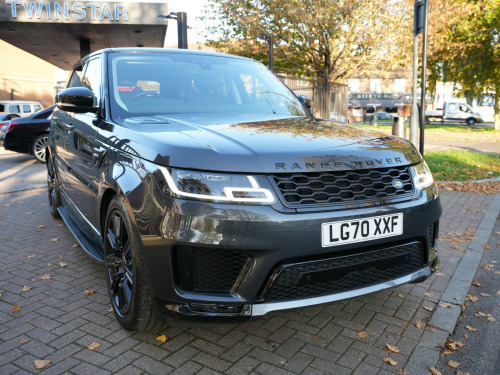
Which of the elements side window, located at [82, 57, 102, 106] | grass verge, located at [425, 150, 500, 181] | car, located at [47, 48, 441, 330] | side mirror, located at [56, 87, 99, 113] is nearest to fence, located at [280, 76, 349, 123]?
grass verge, located at [425, 150, 500, 181]

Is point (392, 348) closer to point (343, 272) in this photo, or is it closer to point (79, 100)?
point (343, 272)

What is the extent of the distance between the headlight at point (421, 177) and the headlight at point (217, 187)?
3.48ft

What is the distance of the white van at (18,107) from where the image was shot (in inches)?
822

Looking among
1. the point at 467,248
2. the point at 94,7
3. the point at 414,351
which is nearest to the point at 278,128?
the point at 414,351

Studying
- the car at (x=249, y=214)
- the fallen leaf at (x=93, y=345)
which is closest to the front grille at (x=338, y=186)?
the car at (x=249, y=214)

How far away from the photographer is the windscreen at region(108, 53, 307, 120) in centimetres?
341

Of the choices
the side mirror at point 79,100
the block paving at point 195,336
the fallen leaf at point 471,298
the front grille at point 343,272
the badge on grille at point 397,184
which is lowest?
the fallen leaf at point 471,298

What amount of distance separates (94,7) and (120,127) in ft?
44.0

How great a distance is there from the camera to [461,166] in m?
9.94

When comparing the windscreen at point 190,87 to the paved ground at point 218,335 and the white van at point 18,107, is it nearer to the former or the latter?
the paved ground at point 218,335

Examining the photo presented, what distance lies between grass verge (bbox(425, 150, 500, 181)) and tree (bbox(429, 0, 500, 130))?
34.1 ft

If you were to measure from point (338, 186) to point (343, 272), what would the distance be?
18.2 inches

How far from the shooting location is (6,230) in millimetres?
5492

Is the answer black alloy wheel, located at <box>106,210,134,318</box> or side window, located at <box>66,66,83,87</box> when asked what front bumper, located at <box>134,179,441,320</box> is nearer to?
black alloy wheel, located at <box>106,210,134,318</box>
